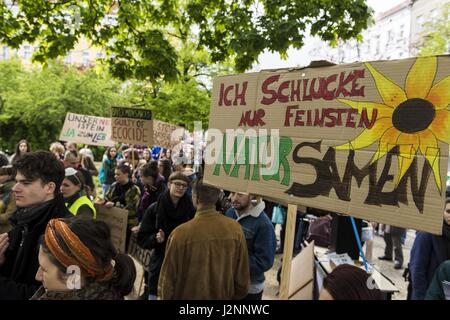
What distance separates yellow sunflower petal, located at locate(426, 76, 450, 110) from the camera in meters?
1.89

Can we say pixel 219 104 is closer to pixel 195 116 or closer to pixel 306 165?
pixel 306 165

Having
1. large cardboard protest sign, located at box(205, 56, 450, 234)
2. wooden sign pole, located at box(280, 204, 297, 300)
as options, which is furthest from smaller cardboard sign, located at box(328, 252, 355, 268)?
large cardboard protest sign, located at box(205, 56, 450, 234)

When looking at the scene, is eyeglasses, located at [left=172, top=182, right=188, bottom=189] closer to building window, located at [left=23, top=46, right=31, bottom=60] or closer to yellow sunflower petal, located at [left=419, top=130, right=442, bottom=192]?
yellow sunflower petal, located at [left=419, top=130, right=442, bottom=192]

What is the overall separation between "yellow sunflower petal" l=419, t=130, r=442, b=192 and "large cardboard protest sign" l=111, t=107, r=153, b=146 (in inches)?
174

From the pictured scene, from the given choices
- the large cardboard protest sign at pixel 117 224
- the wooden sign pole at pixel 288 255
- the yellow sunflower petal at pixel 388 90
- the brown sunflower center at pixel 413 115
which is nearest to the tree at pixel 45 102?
the large cardboard protest sign at pixel 117 224

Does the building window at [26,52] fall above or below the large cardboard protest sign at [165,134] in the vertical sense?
above

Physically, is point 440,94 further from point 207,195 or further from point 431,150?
point 207,195

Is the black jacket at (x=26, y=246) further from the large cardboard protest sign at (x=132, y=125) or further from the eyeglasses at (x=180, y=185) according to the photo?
the large cardboard protest sign at (x=132, y=125)

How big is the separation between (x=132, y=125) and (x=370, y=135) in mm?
4518

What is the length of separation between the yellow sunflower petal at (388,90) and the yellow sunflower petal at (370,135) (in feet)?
0.33

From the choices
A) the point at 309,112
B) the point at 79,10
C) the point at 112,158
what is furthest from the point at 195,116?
the point at 309,112

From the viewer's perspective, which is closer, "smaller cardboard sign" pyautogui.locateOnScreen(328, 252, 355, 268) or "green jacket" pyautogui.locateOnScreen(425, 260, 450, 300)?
"green jacket" pyautogui.locateOnScreen(425, 260, 450, 300)

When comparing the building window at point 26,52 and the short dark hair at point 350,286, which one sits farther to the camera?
the building window at point 26,52

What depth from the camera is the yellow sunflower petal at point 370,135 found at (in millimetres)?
2119
